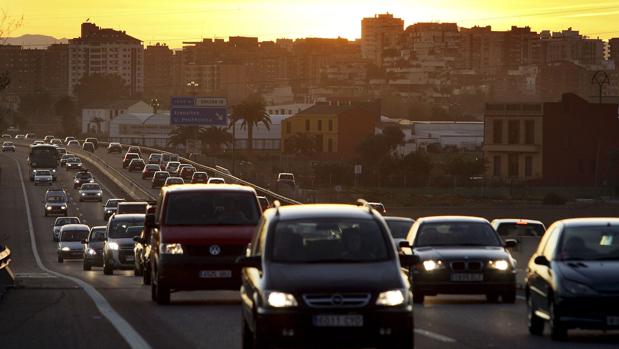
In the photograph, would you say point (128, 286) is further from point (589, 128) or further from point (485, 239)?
point (589, 128)

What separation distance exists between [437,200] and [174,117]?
30668 mm

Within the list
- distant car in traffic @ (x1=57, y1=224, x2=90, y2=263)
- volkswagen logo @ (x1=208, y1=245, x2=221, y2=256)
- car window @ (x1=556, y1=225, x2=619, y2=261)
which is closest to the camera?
car window @ (x1=556, y1=225, x2=619, y2=261)

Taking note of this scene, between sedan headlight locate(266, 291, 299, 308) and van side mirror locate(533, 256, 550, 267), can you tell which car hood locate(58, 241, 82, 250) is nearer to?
van side mirror locate(533, 256, 550, 267)

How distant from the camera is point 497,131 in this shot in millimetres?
121875

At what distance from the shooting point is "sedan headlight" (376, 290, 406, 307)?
1429 centimetres

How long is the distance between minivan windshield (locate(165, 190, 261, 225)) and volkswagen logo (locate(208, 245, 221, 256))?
2.28ft

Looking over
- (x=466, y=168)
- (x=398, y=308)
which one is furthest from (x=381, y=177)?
(x=398, y=308)

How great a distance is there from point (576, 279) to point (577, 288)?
13cm

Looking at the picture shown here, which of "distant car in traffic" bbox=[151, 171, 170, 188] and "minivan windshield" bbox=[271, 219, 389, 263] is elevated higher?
"minivan windshield" bbox=[271, 219, 389, 263]

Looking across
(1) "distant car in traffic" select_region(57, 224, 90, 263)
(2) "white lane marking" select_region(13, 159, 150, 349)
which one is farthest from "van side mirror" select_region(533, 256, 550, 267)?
(1) "distant car in traffic" select_region(57, 224, 90, 263)

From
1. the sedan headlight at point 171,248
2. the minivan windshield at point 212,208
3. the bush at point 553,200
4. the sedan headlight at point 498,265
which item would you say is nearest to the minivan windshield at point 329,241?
the sedan headlight at point 171,248

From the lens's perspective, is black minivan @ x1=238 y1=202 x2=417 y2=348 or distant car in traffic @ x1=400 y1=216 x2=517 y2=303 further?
distant car in traffic @ x1=400 y1=216 x2=517 y2=303

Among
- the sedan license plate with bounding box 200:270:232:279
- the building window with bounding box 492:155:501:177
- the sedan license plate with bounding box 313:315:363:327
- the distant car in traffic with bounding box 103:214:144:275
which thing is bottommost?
the building window with bounding box 492:155:501:177

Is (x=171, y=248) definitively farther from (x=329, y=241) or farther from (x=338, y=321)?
(x=338, y=321)
